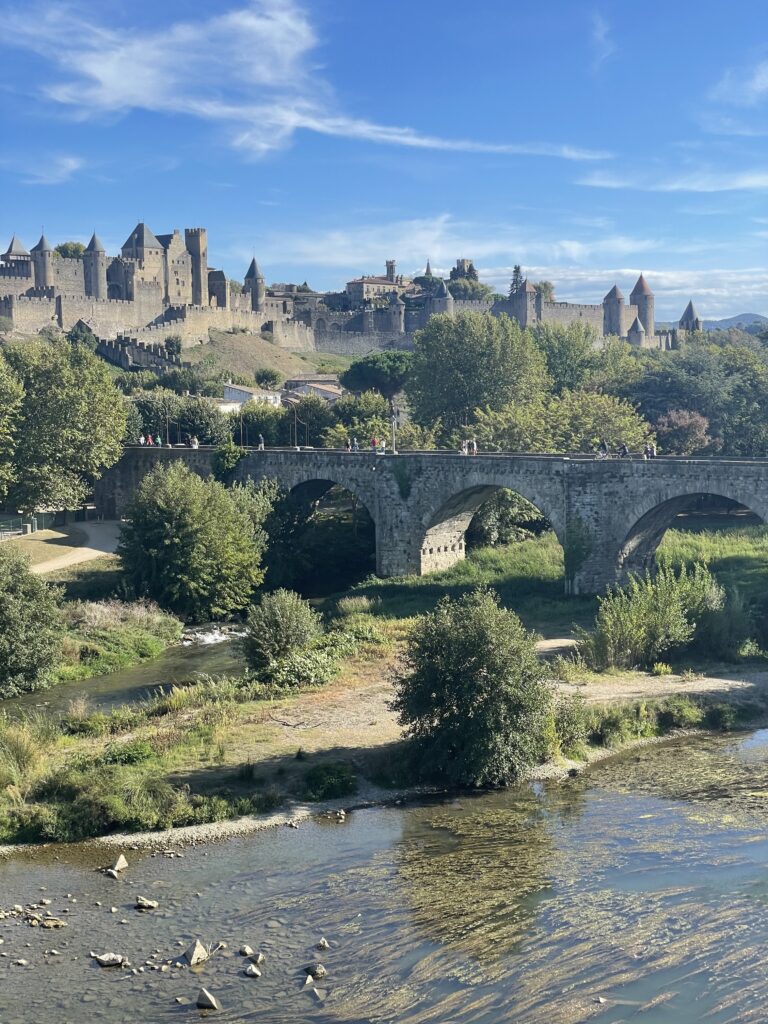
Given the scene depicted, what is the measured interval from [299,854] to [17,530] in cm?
3035

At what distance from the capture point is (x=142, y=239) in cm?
10481

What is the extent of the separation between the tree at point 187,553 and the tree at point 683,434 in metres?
20.6

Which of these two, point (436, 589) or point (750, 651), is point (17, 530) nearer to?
point (436, 589)

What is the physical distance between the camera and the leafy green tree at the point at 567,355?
66.5m

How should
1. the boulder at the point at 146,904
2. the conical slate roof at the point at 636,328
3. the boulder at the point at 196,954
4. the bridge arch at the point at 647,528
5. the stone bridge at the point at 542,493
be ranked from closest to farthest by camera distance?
1. the boulder at the point at 196,954
2. the boulder at the point at 146,904
3. the stone bridge at the point at 542,493
4. the bridge arch at the point at 647,528
5. the conical slate roof at the point at 636,328

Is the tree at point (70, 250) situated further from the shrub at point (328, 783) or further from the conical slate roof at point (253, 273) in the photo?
the shrub at point (328, 783)

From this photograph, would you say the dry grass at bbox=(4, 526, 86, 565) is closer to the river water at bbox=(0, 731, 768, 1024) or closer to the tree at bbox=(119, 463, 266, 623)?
the tree at bbox=(119, 463, 266, 623)

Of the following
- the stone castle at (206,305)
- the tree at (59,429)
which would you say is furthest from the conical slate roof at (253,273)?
the tree at (59,429)

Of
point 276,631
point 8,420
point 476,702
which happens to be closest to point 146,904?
point 476,702

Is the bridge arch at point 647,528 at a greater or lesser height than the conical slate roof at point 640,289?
lesser

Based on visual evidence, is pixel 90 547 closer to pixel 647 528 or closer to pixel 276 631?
pixel 276 631

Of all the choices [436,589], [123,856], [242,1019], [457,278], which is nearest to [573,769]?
[123,856]

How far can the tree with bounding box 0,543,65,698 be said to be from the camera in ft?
91.2

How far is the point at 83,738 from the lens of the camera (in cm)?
2272
